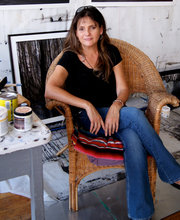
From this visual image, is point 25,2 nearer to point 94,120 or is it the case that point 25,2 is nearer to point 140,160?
point 94,120

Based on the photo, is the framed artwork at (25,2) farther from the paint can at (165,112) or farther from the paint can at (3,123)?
the paint can at (165,112)

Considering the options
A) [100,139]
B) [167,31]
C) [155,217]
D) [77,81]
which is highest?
[167,31]

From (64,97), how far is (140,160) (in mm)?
532

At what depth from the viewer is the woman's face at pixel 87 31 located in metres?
1.54

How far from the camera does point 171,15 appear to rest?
109 inches

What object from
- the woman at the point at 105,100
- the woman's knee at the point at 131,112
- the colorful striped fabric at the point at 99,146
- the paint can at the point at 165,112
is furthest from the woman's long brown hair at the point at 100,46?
the paint can at the point at 165,112

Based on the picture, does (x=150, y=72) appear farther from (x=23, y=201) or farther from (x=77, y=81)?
(x=23, y=201)

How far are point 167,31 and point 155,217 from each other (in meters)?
1.98

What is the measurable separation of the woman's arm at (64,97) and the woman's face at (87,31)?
22cm

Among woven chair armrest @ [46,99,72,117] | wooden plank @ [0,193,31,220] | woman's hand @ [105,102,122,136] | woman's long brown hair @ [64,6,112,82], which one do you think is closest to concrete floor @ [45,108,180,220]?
wooden plank @ [0,193,31,220]

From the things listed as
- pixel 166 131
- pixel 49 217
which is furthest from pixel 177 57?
pixel 49 217

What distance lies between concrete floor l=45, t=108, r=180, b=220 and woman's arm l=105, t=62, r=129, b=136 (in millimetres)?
494

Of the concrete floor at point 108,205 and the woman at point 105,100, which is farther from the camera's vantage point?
the concrete floor at point 108,205

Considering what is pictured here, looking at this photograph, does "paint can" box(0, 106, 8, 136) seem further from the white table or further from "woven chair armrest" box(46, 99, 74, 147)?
"woven chair armrest" box(46, 99, 74, 147)
